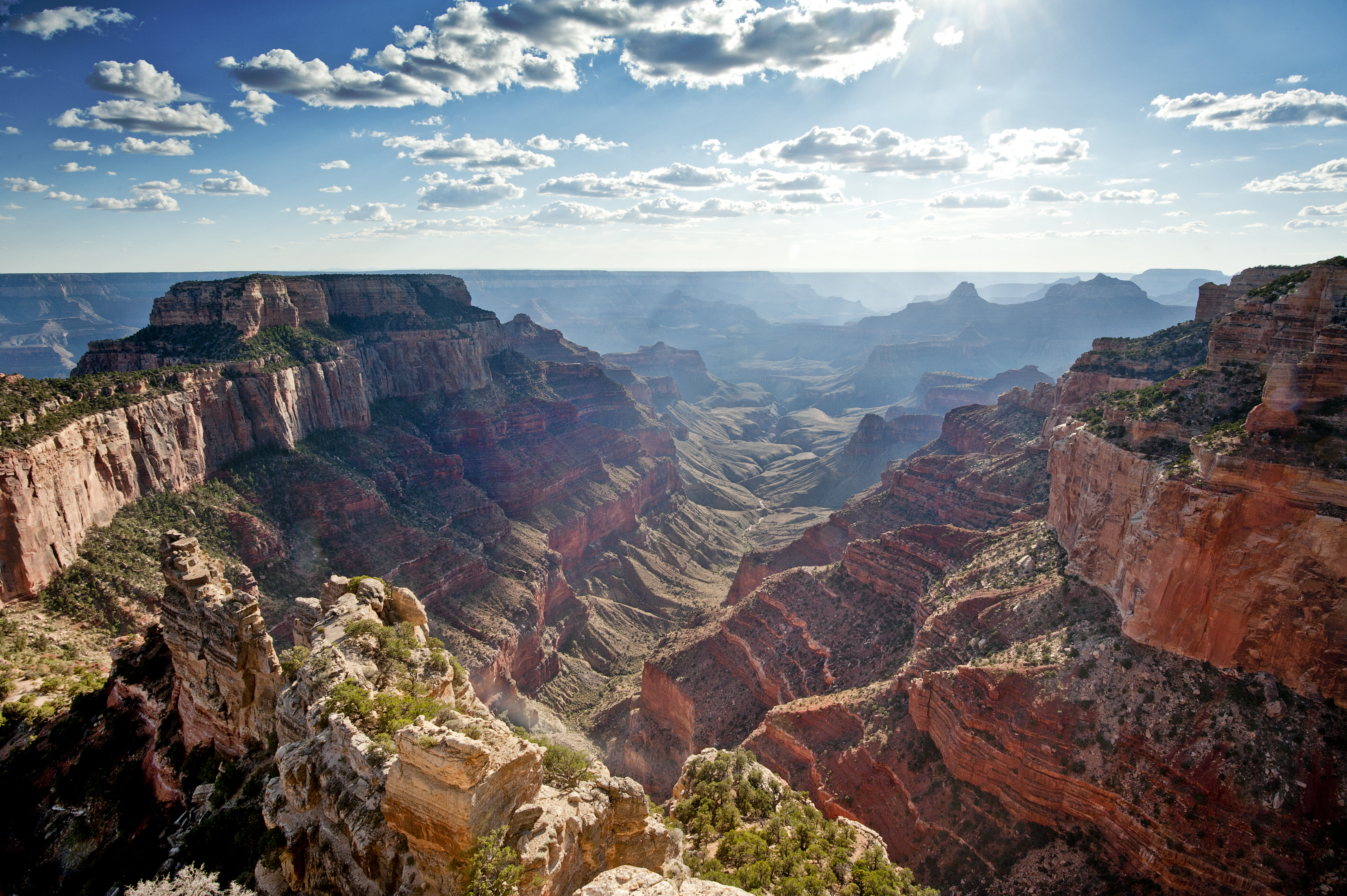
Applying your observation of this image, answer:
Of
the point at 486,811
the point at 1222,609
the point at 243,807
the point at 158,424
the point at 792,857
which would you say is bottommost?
the point at 792,857

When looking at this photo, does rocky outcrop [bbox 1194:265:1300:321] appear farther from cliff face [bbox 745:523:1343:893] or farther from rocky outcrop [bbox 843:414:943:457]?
rocky outcrop [bbox 843:414:943:457]

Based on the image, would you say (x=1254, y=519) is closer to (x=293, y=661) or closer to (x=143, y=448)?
(x=293, y=661)

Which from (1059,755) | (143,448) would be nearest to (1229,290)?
(1059,755)

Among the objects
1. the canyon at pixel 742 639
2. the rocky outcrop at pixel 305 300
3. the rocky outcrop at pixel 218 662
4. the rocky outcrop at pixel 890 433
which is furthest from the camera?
the rocky outcrop at pixel 890 433

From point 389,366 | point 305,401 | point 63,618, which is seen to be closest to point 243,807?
point 63,618

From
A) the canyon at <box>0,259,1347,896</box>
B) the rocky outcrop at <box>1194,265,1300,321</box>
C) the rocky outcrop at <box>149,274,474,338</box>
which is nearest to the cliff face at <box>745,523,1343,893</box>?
the canyon at <box>0,259,1347,896</box>

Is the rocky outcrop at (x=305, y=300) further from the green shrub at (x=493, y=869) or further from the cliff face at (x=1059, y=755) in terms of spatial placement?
the green shrub at (x=493, y=869)

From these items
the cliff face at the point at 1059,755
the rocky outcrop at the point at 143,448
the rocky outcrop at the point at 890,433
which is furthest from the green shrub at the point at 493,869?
the rocky outcrop at the point at 890,433

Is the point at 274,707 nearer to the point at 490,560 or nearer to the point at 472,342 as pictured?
the point at 490,560
